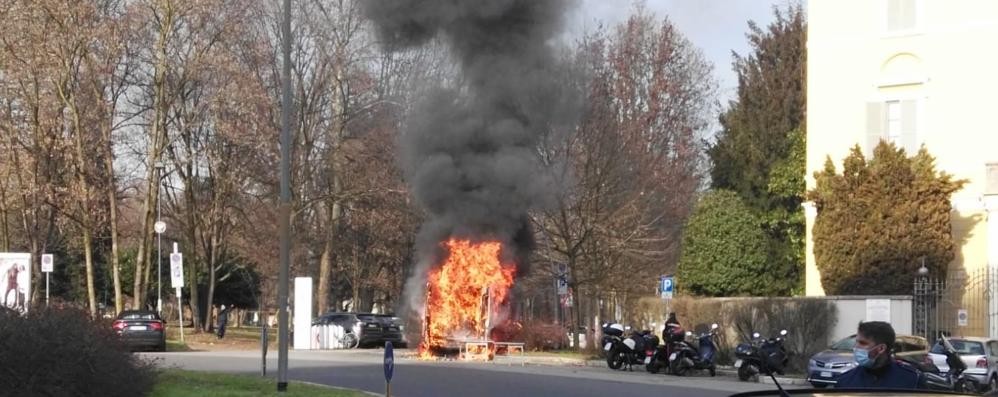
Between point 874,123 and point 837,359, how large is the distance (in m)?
12.1

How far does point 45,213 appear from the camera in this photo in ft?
139

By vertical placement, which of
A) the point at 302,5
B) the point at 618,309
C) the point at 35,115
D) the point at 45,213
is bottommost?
the point at 618,309

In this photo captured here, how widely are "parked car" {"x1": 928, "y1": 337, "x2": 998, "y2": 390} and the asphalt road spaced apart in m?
4.33

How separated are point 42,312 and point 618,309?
28160 mm

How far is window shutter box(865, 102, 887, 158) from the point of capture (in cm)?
3416

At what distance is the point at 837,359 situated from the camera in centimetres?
2395

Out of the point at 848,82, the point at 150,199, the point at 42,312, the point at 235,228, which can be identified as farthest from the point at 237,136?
the point at 42,312

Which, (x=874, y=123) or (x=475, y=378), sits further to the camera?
(x=874, y=123)

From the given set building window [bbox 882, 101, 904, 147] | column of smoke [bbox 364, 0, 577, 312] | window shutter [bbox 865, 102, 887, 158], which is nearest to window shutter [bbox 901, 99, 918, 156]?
building window [bbox 882, 101, 904, 147]

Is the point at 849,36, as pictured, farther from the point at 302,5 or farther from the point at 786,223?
the point at 302,5

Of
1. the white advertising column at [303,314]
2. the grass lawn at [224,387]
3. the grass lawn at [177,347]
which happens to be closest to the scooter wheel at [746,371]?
the grass lawn at [224,387]

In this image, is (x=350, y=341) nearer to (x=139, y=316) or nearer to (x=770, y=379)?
(x=139, y=316)

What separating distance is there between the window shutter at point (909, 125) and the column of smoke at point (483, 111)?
9.30 metres

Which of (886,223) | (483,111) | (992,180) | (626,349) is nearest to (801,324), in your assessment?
(626,349)
